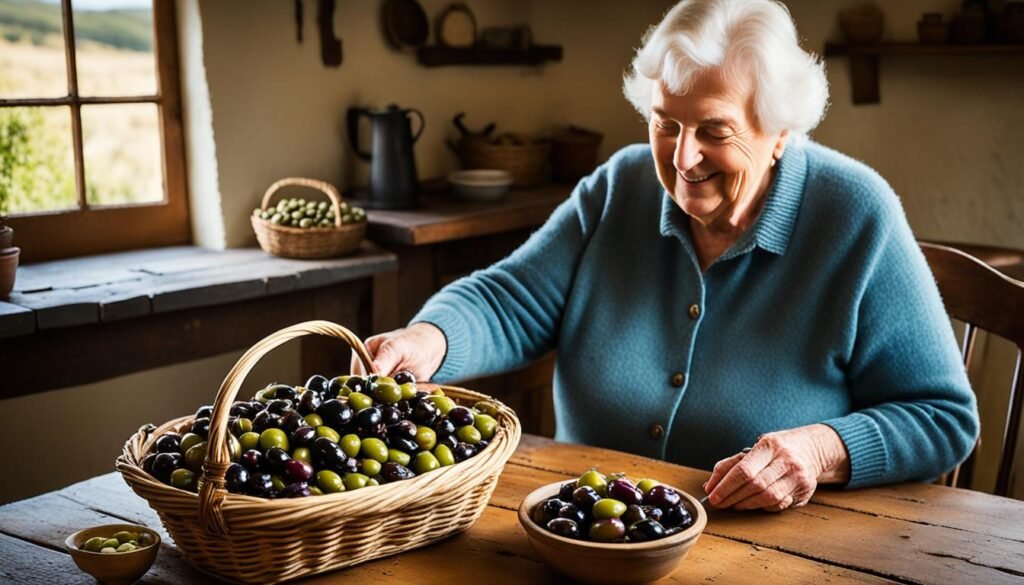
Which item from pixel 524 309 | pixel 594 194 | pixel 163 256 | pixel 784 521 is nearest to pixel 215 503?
pixel 784 521

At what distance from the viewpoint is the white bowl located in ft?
11.6

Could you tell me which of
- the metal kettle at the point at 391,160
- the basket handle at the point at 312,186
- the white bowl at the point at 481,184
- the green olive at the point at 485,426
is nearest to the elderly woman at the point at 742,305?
the green olive at the point at 485,426

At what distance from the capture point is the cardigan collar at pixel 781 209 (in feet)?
6.43

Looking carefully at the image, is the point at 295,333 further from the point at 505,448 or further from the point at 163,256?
the point at 163,256

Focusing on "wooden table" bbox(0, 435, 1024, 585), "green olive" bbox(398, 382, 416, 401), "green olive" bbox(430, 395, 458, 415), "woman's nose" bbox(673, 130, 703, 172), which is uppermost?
"woman's nose" bbox(673, 130, 703, 172)

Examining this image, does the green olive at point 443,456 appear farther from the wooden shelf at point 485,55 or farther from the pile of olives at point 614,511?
the wooden shelf at point 485,55

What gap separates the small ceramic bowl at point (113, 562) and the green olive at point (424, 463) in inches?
13.8

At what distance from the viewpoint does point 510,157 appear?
3.81 metres

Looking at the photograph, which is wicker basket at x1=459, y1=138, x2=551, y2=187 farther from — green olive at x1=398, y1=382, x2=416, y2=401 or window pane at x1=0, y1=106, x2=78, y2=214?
green olive at x1=398, y1=382, x2=416, y2=401

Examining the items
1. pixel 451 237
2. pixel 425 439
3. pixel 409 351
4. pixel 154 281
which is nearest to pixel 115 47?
pixel 154 281

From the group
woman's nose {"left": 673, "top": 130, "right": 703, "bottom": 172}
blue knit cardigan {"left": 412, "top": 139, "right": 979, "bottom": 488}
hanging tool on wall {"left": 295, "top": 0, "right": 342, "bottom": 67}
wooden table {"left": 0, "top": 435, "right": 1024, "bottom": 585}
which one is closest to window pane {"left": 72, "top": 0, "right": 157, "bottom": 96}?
hanging tool on wall {"left": 295, "top": 0, "right": 342, "bottom": 67}

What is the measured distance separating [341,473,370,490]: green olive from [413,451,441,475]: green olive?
85 mm

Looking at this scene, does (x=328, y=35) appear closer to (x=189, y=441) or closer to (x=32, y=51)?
(x=32, y=51)

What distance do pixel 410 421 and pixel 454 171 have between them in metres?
2.60
